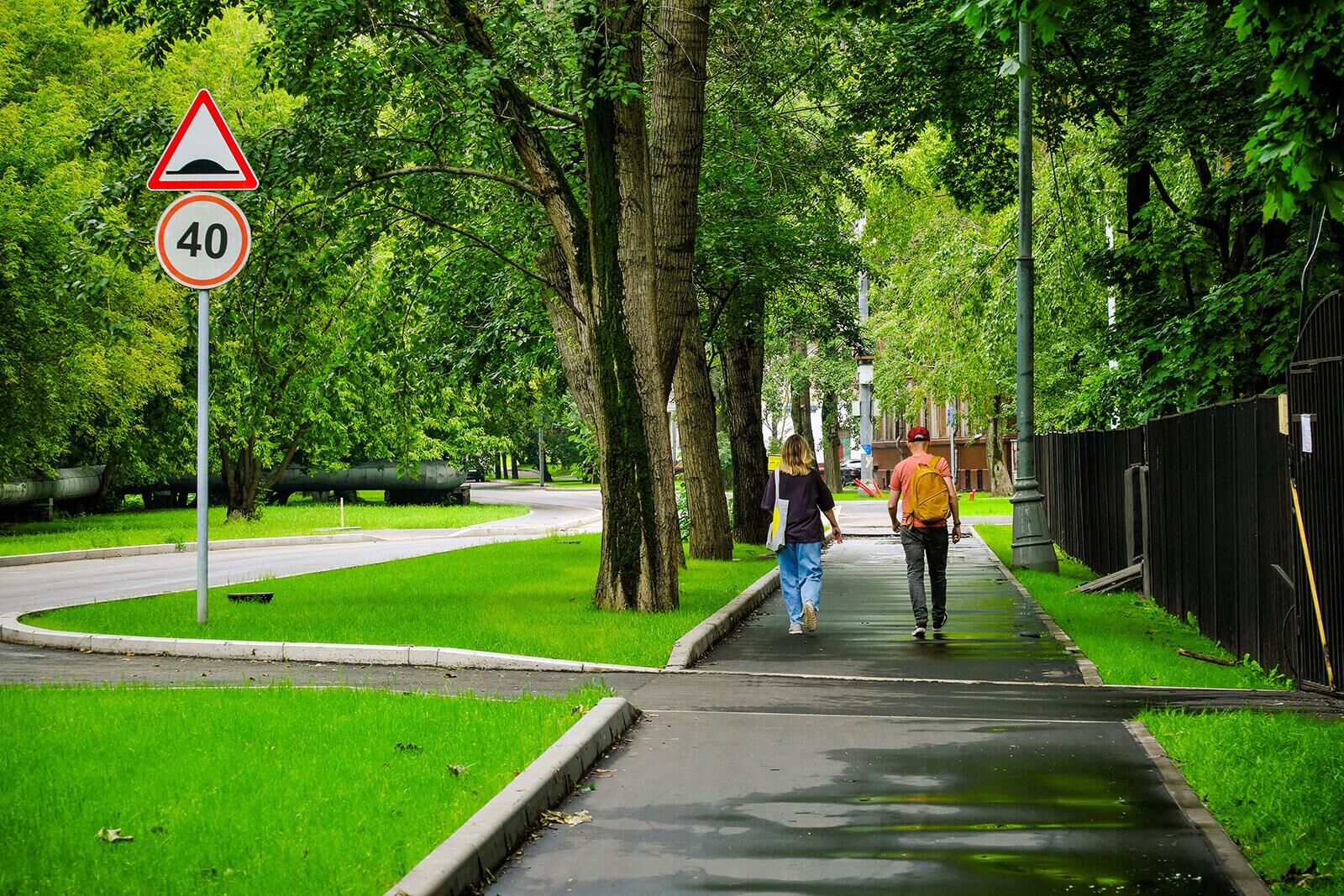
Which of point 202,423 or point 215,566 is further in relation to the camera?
point 215,566

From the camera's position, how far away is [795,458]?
47.6 feet

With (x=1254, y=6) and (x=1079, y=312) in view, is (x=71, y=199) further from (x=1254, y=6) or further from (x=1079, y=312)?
(x=1254, y=6)

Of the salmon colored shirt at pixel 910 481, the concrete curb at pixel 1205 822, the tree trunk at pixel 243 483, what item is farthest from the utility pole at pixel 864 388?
the concrete curb at pixel 1205 822

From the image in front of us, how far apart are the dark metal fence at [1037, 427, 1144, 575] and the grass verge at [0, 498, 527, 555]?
52.9 feet

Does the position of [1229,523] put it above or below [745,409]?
below

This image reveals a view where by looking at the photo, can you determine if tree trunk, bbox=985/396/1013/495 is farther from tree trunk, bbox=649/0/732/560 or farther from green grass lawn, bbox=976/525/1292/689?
tree trunk, bbox=649/0/732/560

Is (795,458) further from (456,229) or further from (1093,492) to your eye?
(1093,492)

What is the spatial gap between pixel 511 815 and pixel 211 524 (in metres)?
32.0

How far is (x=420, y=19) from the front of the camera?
16156 millimetres

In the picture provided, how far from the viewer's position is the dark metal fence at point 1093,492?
64.4ft

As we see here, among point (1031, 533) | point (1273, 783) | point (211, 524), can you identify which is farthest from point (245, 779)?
point (211, 524)

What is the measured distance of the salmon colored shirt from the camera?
14250 mm

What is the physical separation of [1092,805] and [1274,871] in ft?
4.14

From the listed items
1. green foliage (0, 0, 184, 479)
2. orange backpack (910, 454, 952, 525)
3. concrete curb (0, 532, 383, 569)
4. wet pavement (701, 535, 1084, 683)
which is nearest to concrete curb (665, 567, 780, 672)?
wet pavement (701, 535, 1084, 683)
